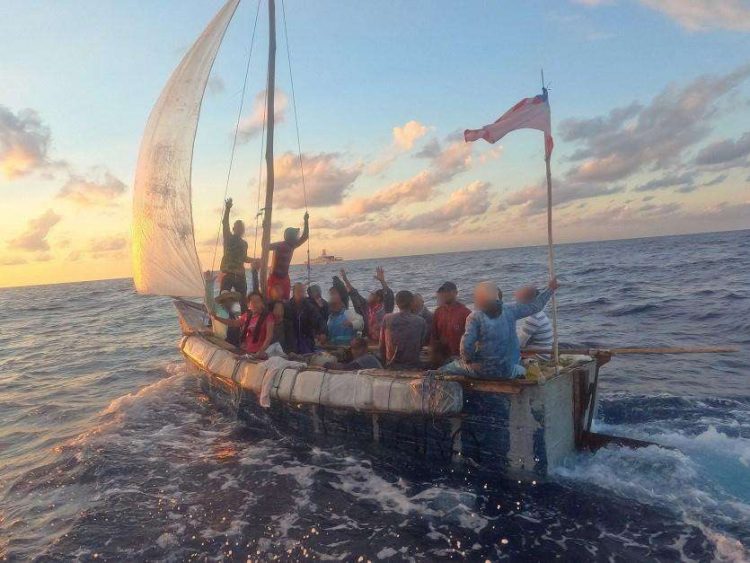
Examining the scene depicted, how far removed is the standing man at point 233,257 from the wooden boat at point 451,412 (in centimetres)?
465

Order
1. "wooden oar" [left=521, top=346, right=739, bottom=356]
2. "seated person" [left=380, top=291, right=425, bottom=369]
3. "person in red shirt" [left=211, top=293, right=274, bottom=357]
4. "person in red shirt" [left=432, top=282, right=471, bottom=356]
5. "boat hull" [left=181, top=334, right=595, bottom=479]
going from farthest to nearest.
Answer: "person in red shirt" [left=211, top=293, right=274, bottom=357] < "seated person" [left=380, top=291, right=425, bottom=369] < "person in red shirt" [left=432, top=282, right=471, bottom=356] < "wooden oar" [left=521, top=346, right=739, bottom=356] < "boat hull" [left=181, top=334, right=595, bottom=479]

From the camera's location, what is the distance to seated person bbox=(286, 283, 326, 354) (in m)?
10.4

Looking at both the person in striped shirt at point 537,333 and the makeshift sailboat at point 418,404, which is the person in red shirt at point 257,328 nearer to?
the makeshift sailboat at point 418,404

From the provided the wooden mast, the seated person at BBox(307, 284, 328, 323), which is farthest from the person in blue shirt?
the wooden mast

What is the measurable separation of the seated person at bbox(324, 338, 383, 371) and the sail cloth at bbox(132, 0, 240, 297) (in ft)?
19.3

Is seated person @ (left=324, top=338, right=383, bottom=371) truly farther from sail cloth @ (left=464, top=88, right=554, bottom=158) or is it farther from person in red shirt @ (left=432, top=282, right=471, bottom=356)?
sail cloth @ (left=464, top=88, right=554, bottom=158)

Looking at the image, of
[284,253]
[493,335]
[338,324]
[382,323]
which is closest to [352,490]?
[382,323]

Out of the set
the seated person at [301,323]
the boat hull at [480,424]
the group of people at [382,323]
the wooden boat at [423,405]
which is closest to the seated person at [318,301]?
the group of people at [382,323]

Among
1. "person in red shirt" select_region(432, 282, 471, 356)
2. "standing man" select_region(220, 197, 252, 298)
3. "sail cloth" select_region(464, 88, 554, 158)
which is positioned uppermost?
"sail cloth" select_region(464, 88, 554, 158)

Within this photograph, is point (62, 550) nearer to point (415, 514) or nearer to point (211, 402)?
point (415, 514)

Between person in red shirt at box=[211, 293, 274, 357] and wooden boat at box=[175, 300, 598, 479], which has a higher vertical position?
person in red shirt at box=[211, 293, 274, 357]

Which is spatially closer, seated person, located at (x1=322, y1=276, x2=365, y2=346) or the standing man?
seated person, located at (x1=322, y1=276, x2=365, y2=346)

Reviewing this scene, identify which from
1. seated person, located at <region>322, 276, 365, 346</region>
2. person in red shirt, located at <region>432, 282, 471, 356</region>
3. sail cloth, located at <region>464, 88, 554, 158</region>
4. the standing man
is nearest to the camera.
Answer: sail cloth, located at <region>464, 88, 554, 158</region>

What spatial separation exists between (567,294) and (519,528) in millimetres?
24656
